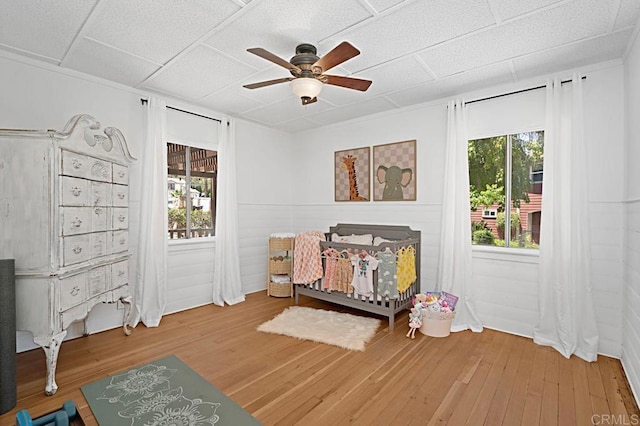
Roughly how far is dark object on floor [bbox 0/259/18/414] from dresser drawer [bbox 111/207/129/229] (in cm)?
91

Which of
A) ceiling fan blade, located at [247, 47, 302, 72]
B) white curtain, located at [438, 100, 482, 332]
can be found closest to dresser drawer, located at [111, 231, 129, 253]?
ceiling fan blade, located at [247, 47, 302, 72]

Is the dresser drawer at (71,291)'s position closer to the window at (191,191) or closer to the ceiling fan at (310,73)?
the window at (191,191)

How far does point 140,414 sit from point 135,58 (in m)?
2.75

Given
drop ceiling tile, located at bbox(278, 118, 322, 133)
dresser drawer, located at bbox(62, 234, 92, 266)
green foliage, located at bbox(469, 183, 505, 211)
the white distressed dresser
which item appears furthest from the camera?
drop ceiling tile, located at bbox(278, 118, 322, 133)

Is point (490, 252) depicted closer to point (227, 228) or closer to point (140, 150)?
point (227, 228)

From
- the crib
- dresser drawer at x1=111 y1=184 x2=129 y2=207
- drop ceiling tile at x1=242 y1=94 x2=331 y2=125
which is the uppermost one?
drop ceiling tile at x1=242 y1=94 x2=331 y2=125

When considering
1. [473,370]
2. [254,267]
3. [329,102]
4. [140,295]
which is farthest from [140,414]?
[329,102]

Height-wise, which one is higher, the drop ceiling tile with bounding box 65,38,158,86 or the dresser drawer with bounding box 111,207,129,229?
the drop ceiling tile with bounding box 65,38,158,86

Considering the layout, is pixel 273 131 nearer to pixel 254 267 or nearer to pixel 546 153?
pixel 254 267

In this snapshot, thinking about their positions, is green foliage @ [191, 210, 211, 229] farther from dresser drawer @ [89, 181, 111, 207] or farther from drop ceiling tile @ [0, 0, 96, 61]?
Result: drop ceiling tile @ [0, 0, 96, 61]

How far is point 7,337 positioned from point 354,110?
3935 millimetres

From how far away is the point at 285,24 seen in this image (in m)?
2.23

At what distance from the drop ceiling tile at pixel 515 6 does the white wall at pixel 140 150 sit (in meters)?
3.36

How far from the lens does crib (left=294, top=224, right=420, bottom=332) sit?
3.37 m
